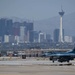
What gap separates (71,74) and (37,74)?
14.8 feet

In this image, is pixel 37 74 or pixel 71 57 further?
pixel 71 57

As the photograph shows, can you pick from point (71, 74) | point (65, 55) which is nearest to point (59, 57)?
point (65, 55)

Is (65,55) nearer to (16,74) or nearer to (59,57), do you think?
(59,57)

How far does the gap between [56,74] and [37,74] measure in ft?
8.35

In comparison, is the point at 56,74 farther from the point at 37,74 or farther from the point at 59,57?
the point at 59,57

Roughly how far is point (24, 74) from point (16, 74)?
3.50 feet

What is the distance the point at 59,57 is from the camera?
316 feet

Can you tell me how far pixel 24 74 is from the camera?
182 feet

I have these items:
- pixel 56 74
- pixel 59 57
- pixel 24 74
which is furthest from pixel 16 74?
pixel 59 57

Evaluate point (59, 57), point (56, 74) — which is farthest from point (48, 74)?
point (59, 57)

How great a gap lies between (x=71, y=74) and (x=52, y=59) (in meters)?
44.8

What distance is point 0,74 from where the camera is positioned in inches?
2180

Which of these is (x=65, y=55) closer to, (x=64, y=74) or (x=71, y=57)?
(x=71, y=57)

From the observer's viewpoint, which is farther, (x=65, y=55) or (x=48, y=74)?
(x=65, y=55)
